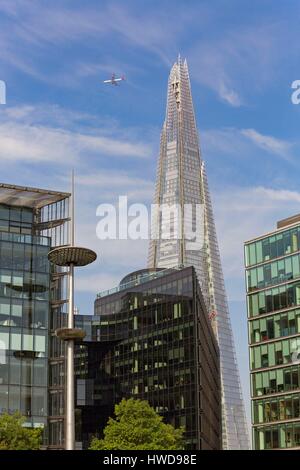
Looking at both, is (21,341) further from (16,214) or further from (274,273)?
(274,273)

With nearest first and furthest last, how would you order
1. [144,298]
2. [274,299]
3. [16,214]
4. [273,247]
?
[274,299], [273,247], [16,214], [144,298]

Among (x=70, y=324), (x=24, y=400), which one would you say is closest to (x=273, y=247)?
(x=24, y=400)

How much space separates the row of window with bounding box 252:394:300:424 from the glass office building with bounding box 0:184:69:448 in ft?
77.6

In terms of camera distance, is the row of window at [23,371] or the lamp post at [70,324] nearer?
the lamp post at [70,324]

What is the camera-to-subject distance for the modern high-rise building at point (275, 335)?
97.9m

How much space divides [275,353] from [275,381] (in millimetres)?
3288

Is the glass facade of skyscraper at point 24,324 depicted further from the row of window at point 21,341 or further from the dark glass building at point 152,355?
the dark glass building at point 152,355

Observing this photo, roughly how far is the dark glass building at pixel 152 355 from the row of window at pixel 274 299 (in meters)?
34.9

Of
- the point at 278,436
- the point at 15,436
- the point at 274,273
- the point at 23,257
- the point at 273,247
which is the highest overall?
the point at 273,247

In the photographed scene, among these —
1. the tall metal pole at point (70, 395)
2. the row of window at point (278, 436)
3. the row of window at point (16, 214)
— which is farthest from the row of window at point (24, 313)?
the tall metal pole at point (70, 395)

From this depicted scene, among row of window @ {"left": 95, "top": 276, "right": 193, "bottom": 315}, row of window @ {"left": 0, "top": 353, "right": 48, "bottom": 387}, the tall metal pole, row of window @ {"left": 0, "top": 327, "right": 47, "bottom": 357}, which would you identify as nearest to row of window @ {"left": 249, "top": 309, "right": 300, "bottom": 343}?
row of window @ {"left": 0, "top": 327, "right": 47, "bottom": 357}

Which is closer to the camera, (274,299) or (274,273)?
(274,299)

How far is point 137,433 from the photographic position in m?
89.8

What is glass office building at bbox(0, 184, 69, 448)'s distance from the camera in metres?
93.6
